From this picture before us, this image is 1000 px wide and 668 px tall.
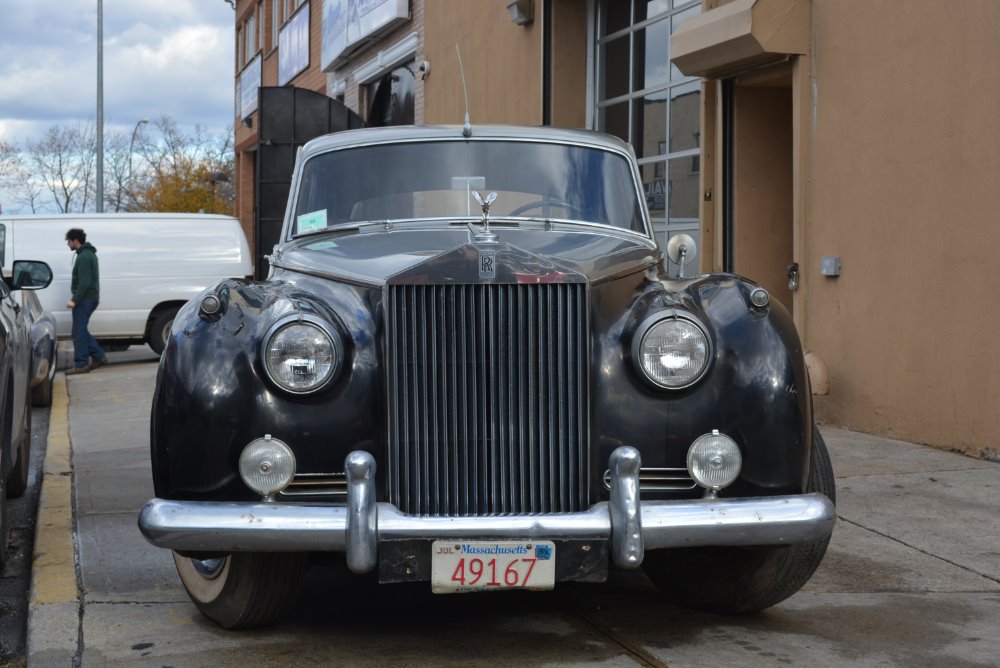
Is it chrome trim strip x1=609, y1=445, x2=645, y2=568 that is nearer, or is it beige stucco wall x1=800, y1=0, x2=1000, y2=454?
chrome trim strip x1=609, y1=445, x2=645, y2=568

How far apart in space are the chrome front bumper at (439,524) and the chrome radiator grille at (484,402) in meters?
0.16

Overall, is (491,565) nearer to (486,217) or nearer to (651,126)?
(486,217)

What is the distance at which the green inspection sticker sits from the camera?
5.34 m

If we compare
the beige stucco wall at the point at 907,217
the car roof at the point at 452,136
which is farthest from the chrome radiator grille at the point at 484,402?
the beige stucco wall at the point at 907,217

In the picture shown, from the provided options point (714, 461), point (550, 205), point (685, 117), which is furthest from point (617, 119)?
point (714, 461)

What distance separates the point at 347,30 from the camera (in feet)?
69.9

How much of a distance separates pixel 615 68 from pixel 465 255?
990cm

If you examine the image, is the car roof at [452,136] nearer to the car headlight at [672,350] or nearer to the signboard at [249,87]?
the car headlight at [672,350]

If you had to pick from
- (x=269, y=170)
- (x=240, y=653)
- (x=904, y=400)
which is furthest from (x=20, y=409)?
(x=269, y=170)

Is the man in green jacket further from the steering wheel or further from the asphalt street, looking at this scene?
the steering wheel

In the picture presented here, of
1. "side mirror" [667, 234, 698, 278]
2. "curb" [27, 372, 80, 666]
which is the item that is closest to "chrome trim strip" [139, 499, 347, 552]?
"curb" [27, 372, 80, 666]

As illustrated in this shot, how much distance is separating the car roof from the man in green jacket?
9841 mm

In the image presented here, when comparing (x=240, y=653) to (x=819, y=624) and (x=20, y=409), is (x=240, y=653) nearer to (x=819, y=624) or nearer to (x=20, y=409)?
(x=819, y=624)

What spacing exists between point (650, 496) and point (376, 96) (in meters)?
18.0
